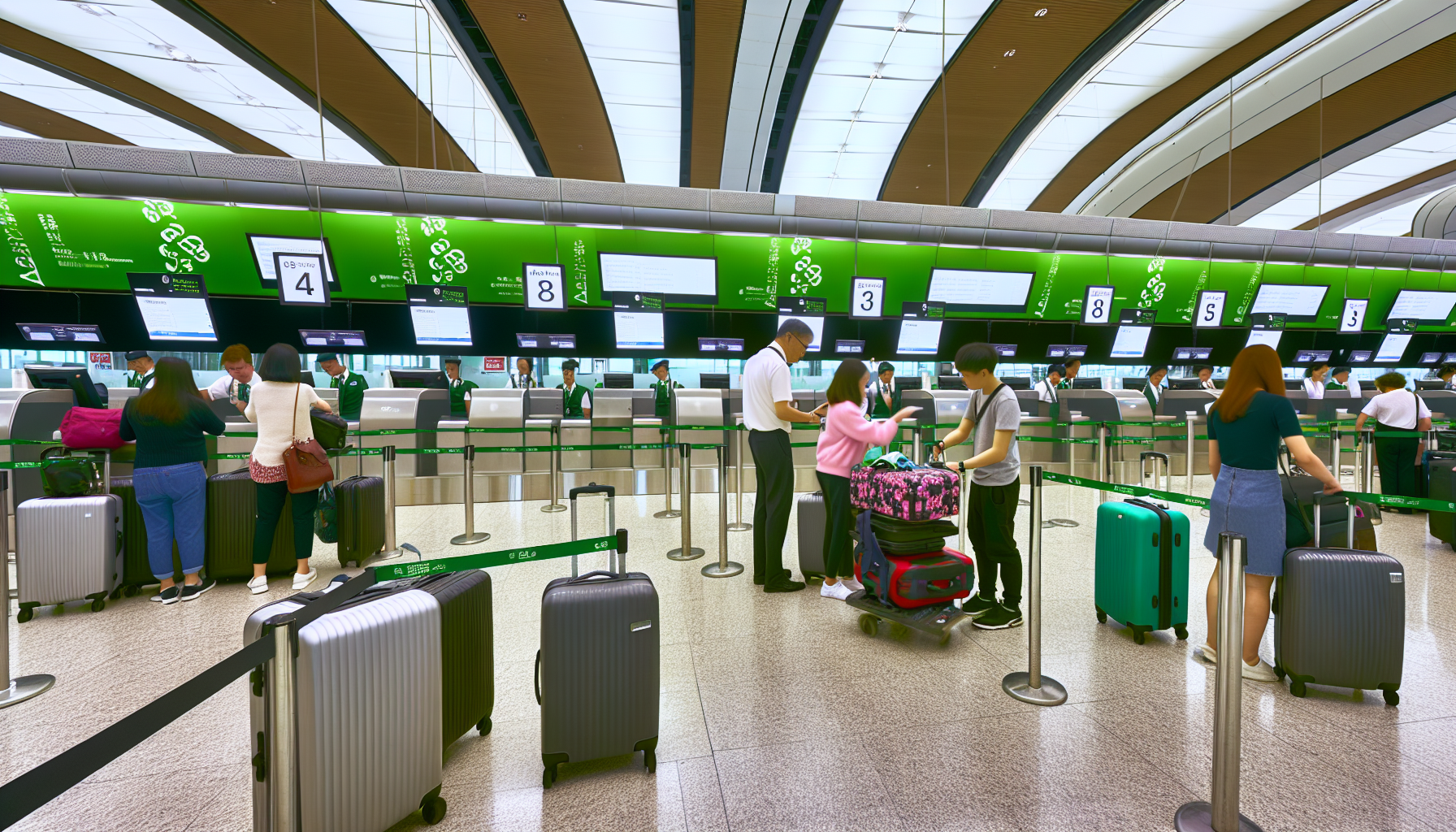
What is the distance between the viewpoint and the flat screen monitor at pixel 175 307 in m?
8.03

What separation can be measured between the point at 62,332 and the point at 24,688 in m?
8.45

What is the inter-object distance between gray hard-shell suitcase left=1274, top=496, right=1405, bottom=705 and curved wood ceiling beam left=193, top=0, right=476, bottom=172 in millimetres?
9581

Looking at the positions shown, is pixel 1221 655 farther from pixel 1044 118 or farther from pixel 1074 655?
pixel 1044 118

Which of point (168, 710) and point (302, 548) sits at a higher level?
point (168, 710)

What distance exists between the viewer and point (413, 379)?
29.8 feet

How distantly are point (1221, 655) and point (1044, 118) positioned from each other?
1066cm

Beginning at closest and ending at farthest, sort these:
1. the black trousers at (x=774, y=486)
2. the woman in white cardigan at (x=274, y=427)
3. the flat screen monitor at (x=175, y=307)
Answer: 1. the woman in white cardigan at (x=274, y=427)
2. the black trousers at (x=774, y=486)
3. the flat screen monitor at (x=175, y=307)

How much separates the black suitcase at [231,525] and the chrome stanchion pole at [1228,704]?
5276mm

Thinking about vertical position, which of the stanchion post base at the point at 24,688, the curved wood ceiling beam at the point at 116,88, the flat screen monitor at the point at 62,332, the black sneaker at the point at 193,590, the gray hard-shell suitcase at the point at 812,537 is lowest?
the stanchion post base at the point at 24,688

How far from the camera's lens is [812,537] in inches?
165

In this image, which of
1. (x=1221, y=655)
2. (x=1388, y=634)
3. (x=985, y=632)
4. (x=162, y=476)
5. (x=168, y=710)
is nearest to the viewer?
(x=168, y=710)

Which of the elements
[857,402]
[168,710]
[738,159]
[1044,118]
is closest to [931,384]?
[1044,118]

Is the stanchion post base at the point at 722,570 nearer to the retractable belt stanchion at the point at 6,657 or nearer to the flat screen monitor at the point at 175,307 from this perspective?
the retractable belt stanchion at the point at 6,657

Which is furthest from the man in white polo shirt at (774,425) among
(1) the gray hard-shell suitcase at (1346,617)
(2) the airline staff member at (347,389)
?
(2) the airline staff member at (347,389)
